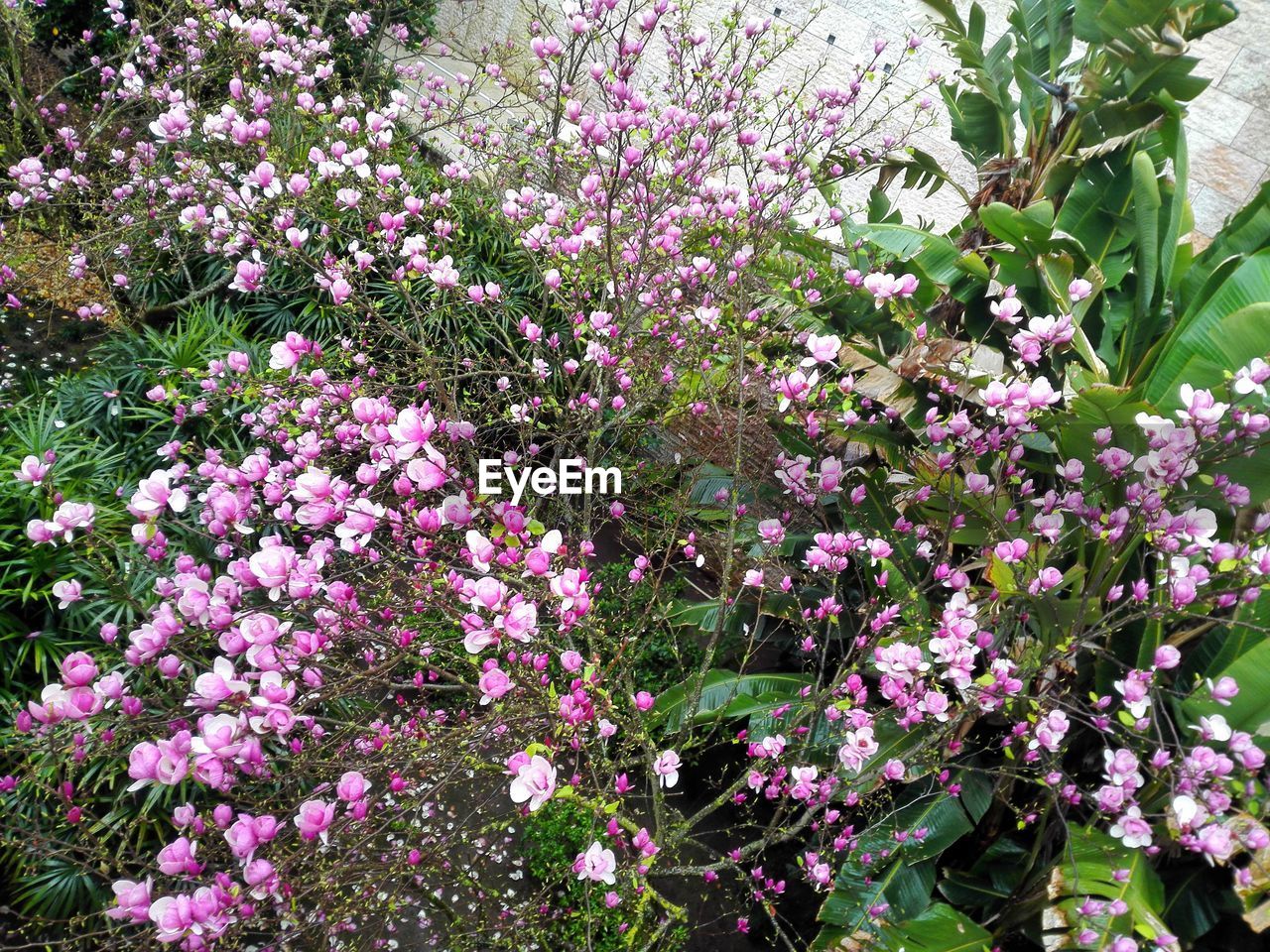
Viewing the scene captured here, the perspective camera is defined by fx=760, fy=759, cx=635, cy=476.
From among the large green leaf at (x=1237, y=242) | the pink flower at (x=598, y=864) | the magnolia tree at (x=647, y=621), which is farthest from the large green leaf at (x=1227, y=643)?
the pink flower at (x=598, y=864)

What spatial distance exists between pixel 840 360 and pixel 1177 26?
1.88 m

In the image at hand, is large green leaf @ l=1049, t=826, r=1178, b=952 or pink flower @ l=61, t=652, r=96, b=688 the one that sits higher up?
pink flower @ l=61, t=652, r=96, b=688

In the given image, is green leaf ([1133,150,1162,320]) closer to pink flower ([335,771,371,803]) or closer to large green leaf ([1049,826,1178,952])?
large green leaf ([1049,826,1178,952])

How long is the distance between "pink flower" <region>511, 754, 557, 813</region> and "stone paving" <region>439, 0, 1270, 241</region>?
4.19m

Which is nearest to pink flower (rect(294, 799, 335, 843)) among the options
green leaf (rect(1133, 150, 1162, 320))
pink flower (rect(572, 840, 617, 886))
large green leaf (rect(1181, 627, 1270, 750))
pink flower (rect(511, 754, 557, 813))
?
pink flower (rect(511, 754, 557, 813))

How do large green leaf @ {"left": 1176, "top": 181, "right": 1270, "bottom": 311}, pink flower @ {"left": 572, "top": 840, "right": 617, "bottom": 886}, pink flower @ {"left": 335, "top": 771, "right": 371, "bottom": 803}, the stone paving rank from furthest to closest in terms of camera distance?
1. the stone paving
2. large green leaf @ {"left": 1176, "top": 181, "right": 1270, "bottom": 311}
3. pink flower @ {"left": 572, "top": 840, "right": 617, "bottom": 886}
4. pink flower @ {"left": 335, "top": 771, "right": 371, "bottom": 803}

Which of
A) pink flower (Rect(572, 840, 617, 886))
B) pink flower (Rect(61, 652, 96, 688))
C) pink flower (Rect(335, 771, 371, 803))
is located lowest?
pink flower (Rect(572, 840, 617, 886))

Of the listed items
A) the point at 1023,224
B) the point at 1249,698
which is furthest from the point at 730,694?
the point at 1023,224

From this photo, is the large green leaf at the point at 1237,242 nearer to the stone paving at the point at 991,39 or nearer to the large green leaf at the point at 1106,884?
the stone paving at the point at 991,39

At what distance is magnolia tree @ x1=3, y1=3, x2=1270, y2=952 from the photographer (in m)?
1.88

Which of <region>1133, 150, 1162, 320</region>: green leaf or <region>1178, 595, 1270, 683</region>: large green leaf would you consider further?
<region>1133, 150, 1162, 320</region>: green leaf

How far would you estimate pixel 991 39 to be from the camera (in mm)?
5301

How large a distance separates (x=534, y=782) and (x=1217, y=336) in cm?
252

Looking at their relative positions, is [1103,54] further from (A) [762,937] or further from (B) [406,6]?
(B) [406,6]
